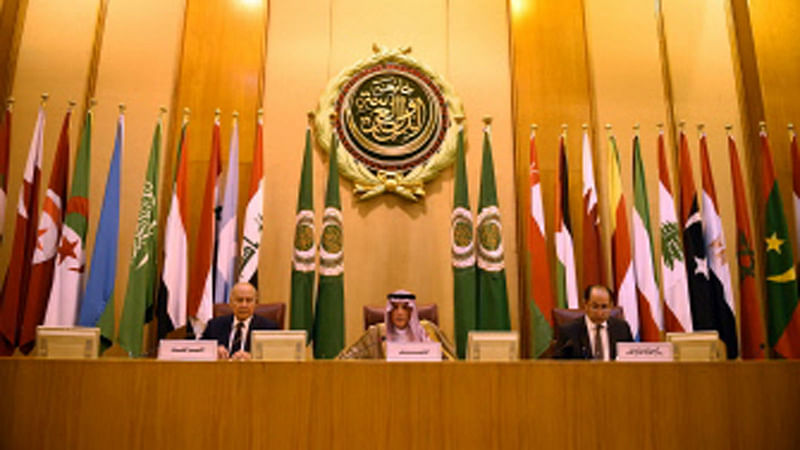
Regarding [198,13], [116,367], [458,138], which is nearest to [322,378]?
[116,367]

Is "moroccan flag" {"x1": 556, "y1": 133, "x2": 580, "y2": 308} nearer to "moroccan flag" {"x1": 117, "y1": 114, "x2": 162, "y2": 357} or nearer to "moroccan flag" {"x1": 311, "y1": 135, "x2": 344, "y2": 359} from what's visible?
"moroccan flag" {"x1": 311, "y1": 135, "x2": 344, "y2": 359}

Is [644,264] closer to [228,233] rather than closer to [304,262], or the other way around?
[304,262]

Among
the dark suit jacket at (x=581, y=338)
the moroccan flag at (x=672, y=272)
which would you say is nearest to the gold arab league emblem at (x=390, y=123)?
the moroccan flag at (x=672, y=272)

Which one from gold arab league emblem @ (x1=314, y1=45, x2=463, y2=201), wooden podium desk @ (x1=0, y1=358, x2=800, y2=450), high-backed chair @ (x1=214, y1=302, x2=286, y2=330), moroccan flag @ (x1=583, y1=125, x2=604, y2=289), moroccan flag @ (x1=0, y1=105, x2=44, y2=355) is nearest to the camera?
wooden podium desk @ (x1=0, y1=358, x2=800, y2=450)

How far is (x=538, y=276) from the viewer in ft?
17.7

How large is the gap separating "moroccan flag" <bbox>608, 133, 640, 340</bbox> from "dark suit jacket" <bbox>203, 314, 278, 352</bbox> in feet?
9.02

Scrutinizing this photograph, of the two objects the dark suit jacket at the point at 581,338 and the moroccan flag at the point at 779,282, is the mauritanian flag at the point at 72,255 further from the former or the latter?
the moroccan flag at the point at 779,282

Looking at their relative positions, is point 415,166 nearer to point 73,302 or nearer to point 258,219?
point 258,219

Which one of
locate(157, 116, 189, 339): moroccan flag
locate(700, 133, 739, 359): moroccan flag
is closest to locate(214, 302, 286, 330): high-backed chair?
locate(157, 116, 189, 339): moroccan flag

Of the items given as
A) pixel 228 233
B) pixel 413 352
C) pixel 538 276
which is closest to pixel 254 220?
pixel 228 233

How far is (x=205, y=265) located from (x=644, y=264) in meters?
3.49

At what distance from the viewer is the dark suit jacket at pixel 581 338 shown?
402cm

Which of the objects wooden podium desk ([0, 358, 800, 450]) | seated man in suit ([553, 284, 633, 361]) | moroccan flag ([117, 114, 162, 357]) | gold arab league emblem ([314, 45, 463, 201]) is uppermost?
gold arab league emblem ([314, 45, 463, 201])

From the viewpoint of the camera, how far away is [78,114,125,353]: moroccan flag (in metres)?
4.86
